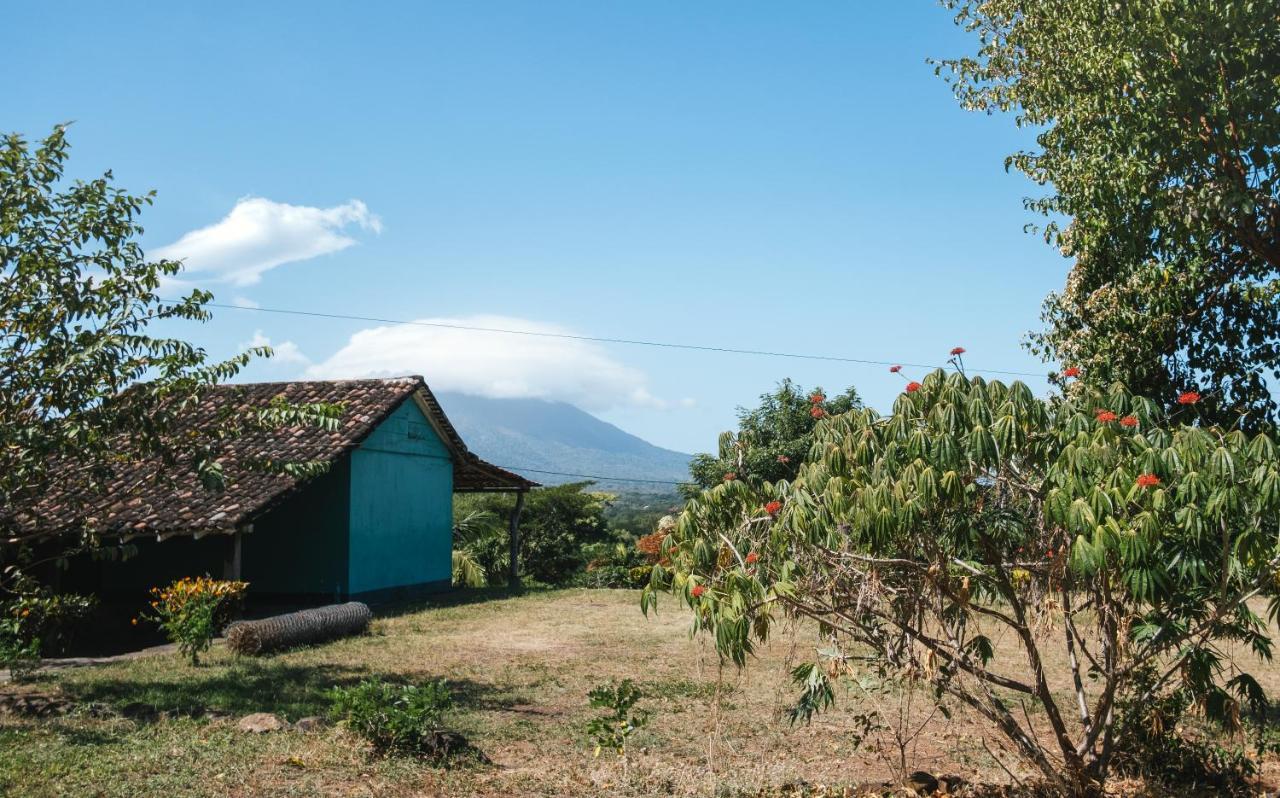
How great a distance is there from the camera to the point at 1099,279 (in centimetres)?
1112

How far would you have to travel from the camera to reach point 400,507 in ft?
73.7

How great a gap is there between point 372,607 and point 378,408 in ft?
13.7

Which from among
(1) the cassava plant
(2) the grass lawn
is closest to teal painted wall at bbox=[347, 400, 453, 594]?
(2) the grass lawn

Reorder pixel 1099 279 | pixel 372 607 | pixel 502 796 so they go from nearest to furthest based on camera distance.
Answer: pixel 502 796 < pixel 1099 279 < pixel 372 607

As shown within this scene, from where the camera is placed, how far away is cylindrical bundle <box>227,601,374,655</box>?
45.5 feet

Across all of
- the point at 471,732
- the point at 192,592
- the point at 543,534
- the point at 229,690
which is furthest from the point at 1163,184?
the point at 543,534

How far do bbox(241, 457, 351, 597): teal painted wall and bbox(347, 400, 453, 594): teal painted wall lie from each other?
0.90ft

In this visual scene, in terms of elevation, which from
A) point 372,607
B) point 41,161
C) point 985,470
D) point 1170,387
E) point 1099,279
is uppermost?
point 41,161

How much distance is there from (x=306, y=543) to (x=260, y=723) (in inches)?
478

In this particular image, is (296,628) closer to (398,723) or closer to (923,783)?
(398,723)

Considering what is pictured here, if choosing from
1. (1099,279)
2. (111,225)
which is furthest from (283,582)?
(1099,279)

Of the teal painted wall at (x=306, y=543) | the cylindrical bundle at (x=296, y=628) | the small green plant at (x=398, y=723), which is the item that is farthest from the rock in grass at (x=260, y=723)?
the teal painted wall at (x=306, y=543)

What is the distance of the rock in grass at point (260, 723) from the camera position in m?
8.73

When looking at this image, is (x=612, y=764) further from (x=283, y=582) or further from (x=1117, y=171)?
(x=283, y=582)
